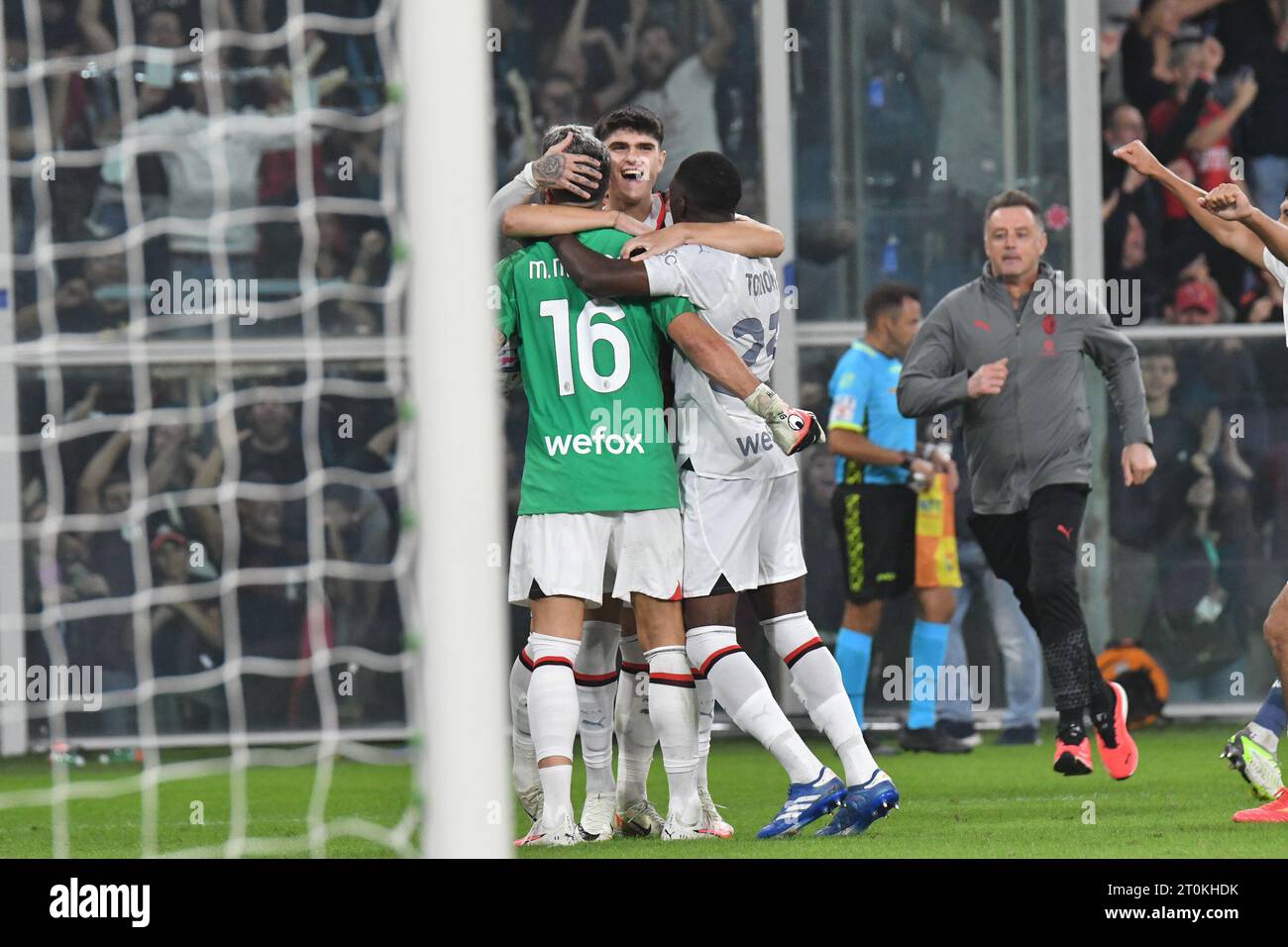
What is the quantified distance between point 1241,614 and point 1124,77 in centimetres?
271

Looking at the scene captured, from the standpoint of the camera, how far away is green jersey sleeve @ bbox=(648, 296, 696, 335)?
507 cm

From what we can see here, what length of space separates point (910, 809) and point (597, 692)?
114 cm

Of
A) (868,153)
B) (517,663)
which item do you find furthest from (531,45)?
(517,663)

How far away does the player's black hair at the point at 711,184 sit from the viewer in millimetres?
5262

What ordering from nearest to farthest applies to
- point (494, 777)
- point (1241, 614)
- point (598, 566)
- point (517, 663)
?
point (494, 777), point (598, 566), point (517, 663), point (1241, 614)

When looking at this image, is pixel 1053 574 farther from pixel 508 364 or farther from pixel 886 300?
pixel 886 300

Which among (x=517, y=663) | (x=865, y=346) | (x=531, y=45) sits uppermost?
(x=531, y=45)

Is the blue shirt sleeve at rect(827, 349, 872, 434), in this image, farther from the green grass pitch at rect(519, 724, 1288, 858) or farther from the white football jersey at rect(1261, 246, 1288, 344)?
the white football jersey at rect(1261, 246, 1288, 344)

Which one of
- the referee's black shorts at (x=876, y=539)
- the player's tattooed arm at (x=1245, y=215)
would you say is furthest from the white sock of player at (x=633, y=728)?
the referee's black shorts at (x=876, y=539)

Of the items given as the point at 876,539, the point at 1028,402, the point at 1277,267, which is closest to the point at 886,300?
the point at 876,539

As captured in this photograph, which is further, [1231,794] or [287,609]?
[287,609]
